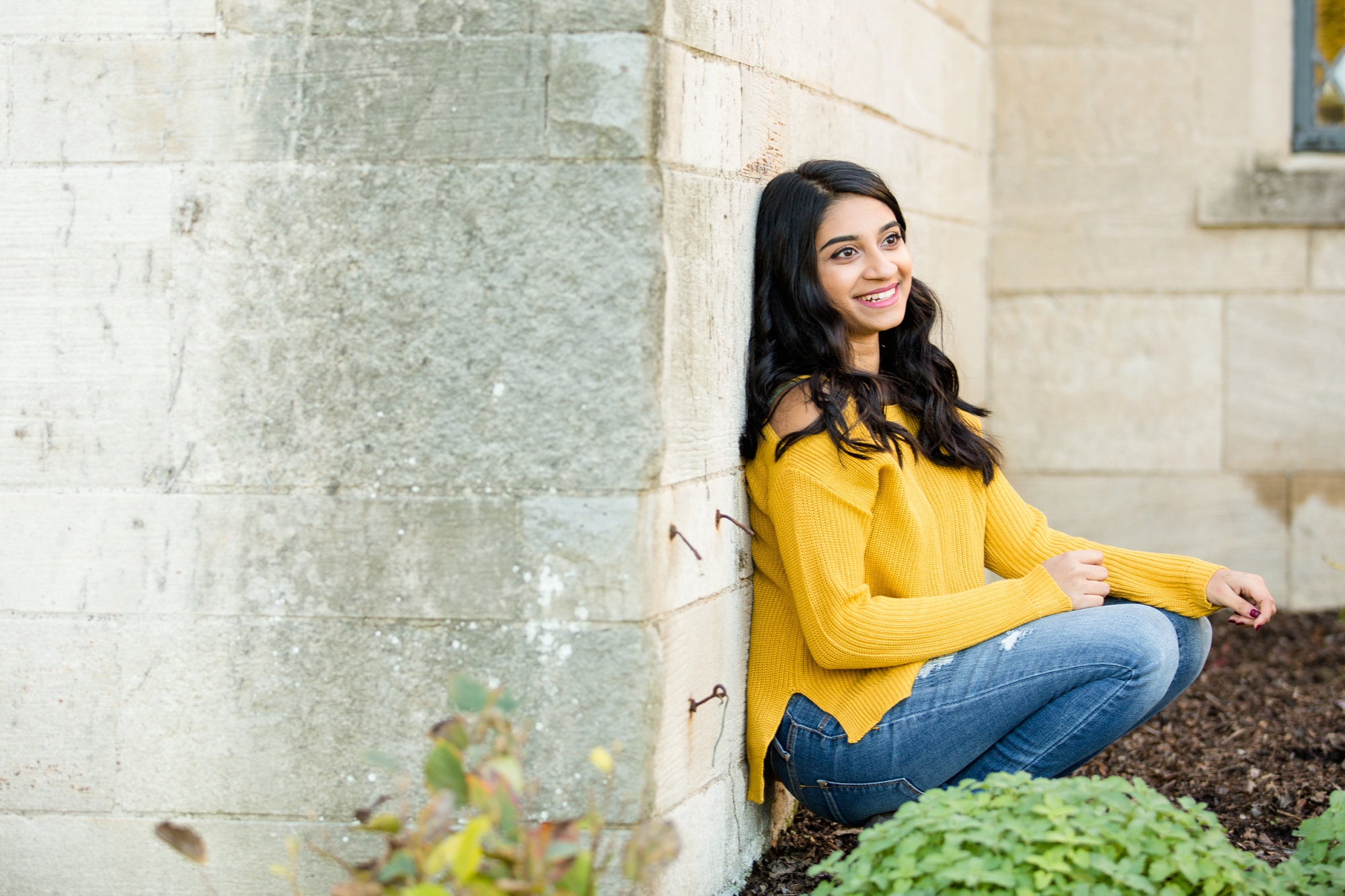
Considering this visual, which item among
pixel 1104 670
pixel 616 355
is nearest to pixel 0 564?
pixel 616 355

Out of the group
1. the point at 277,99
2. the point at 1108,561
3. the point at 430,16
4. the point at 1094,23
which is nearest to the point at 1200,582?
the point at 1108,561

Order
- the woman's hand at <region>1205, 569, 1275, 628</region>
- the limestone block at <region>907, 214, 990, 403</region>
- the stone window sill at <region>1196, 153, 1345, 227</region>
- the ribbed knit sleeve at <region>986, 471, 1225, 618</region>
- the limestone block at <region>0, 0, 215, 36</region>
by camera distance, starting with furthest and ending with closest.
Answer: the stone window sill at <region>1196, 153, 1345, 227</region> → the limestone block at <region>907, 214, 990, 403</region> → the ribbed knit sleeve at <region>986, 471, 1225, 618</region> → the woman's hand at <region>1205, 569, 1275, 628</region> → the limestone block at <region>0, 0, 215, 36</region>

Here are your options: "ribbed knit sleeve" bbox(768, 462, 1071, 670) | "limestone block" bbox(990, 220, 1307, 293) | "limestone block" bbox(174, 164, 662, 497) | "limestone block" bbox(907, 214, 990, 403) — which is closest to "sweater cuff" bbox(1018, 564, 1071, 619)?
"ribbed knit sleeve" bbox(768, 462, 1071, 670)

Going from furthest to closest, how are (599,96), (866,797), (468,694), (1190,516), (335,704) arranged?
(1190,516), (866,797), (335,704), (599,96), (468,694)

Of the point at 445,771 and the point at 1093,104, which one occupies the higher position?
the point at 1093,104

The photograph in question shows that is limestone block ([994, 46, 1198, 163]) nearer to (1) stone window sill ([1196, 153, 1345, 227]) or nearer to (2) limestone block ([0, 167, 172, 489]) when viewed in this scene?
(1) stone window sill ([1196, 153, 1345, 227])

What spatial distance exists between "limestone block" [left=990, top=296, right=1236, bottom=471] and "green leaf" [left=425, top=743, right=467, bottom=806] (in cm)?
363

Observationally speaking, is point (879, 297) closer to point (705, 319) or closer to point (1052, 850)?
point (705, 319)

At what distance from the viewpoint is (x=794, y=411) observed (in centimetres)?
255

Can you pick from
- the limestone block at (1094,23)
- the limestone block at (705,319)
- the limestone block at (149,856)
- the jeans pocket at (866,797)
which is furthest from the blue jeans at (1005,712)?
the limestone block at (1094,23)

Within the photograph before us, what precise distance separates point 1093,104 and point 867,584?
2986 mm

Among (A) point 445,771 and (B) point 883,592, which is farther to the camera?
(B) point 883,592

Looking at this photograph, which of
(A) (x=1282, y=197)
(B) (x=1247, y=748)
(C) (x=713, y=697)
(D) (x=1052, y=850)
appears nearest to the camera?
(D) (x=1052, y=850)

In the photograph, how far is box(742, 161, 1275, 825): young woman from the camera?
2.48m
